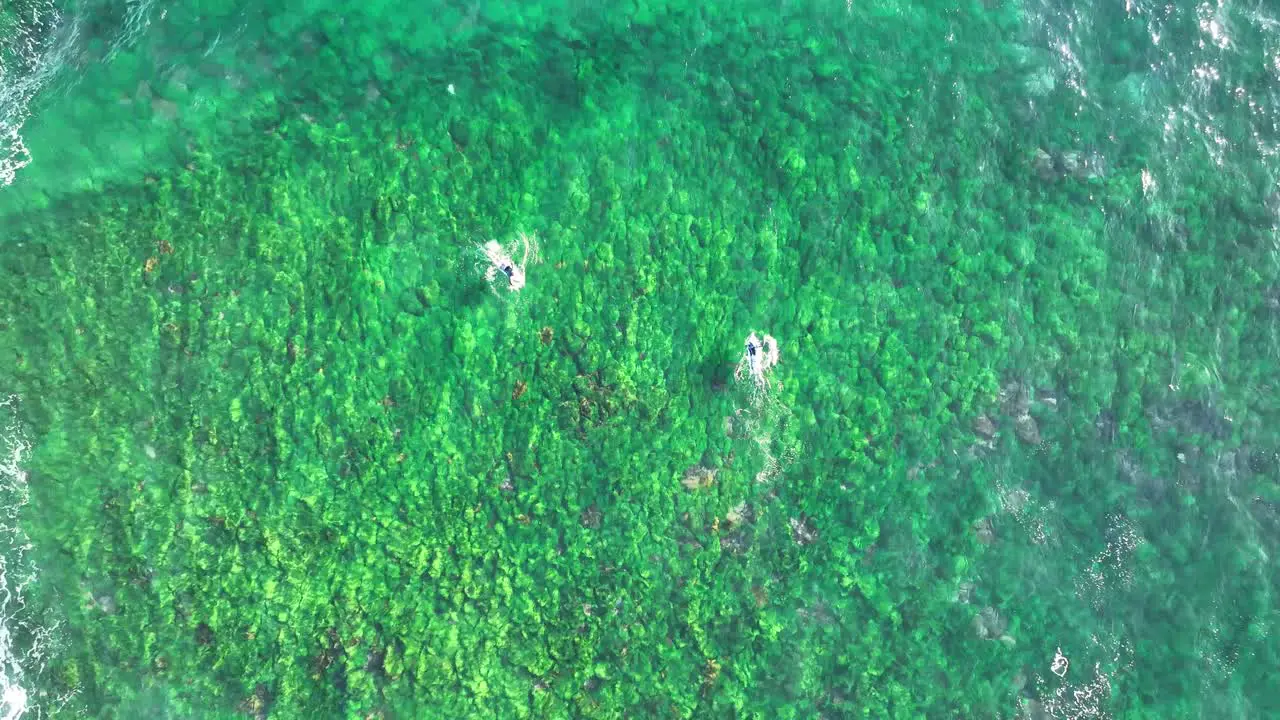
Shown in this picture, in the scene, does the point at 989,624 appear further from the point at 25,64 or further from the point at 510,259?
the point at 25,64

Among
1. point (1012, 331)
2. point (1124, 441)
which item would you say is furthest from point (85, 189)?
point (1124, 441)

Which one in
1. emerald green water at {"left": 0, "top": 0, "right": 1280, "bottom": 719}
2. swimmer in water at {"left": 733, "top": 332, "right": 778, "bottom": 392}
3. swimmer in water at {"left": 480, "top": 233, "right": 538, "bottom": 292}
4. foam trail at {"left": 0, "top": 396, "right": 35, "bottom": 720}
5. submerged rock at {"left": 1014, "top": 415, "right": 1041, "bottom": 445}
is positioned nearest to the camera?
foam trail at {"left": 0, "top": 396, "right": 35, "bottom": 720}

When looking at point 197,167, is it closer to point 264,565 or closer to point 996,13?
point 264,565

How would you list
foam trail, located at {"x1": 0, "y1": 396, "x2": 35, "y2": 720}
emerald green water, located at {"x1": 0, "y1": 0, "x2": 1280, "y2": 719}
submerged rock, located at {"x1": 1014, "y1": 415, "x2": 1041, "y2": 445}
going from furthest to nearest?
submerged rock, located at {"x1": 1014, "y1": 415, "x2": 1041, "y2": 445}, emerald green water, located at {"x1": 0, "y1": 0, "x2": 1280, "y2": 719}, foam trail, located at {"x1": 0, "y1": 396, "x2": 35, "y2": 720}

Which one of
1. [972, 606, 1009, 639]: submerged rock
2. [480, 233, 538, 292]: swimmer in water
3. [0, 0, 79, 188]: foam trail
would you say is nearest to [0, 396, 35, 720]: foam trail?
[0, 0, 79, 188]: foam trail

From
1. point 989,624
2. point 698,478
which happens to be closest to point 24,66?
point 698,478

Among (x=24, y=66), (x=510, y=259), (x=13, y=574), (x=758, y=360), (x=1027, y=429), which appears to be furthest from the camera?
(x=1027, y=429)

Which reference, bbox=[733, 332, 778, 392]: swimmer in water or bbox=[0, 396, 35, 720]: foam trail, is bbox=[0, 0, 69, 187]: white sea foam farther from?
bbox=[733, 332, 778, 392]: swimmer in water

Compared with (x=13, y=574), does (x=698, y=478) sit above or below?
below
